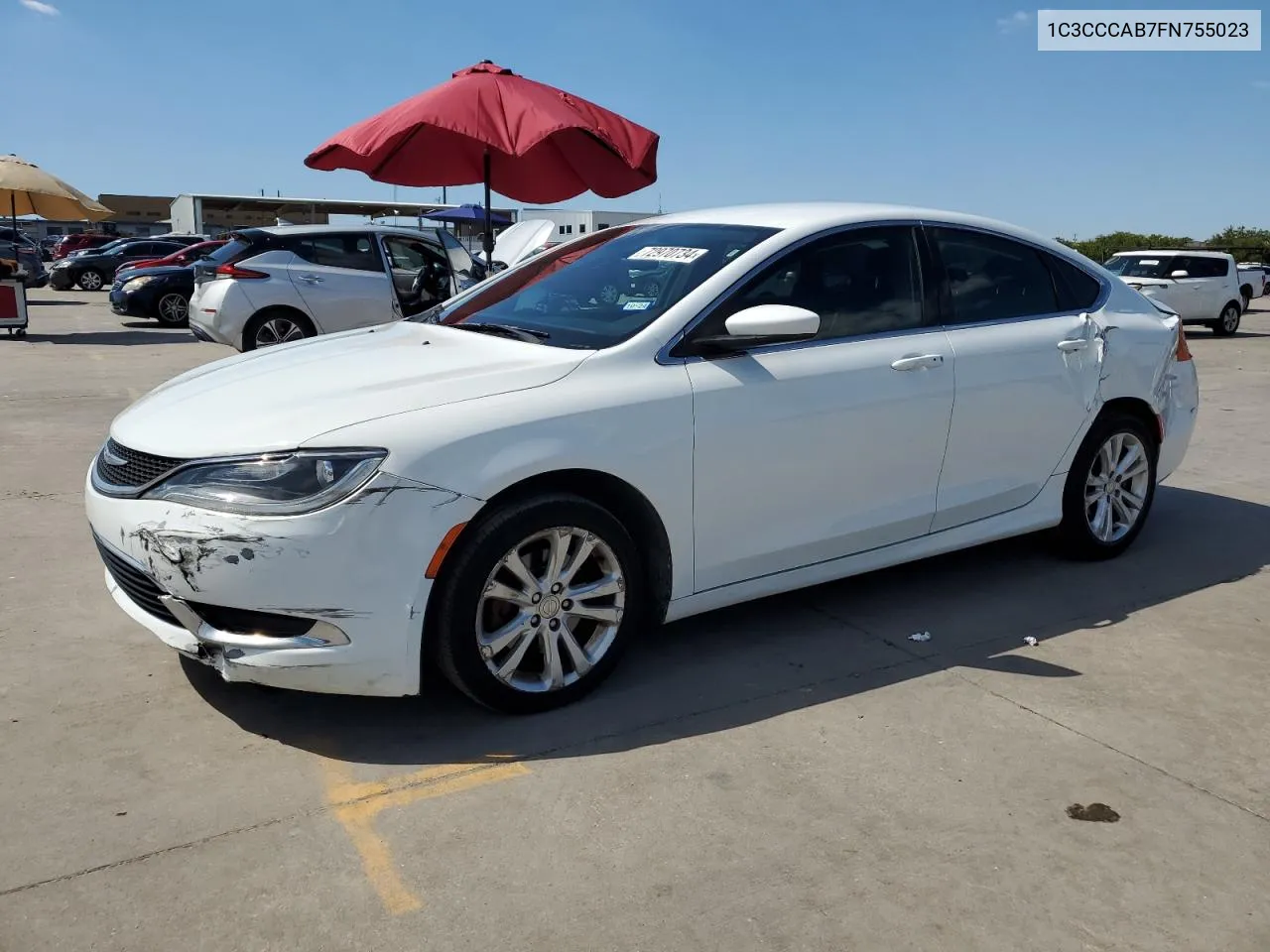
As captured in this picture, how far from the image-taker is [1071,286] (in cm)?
512

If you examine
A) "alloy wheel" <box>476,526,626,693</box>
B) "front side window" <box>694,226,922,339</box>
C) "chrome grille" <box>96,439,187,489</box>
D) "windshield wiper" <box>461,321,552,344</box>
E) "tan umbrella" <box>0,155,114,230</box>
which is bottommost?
"alloy wheel" <box>476,526,626,693</box>

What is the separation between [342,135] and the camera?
24.3ft

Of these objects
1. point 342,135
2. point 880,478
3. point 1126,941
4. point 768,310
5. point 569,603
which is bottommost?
point 1126,941

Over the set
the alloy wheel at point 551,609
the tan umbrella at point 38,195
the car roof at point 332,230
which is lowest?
the alloy wheel at point 551,609

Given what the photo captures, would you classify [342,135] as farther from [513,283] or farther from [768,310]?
[768,310]

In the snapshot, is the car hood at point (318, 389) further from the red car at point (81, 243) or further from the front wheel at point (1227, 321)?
the red car at point (81, 243)

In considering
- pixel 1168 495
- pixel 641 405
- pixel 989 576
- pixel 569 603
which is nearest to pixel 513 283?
pixel 641 405

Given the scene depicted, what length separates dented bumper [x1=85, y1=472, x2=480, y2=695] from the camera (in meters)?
3.15

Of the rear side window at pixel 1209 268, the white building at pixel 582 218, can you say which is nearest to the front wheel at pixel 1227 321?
the rear side window at pixel 1209 268

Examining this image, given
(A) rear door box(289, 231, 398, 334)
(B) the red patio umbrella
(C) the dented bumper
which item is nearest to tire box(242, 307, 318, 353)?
(A) rear door box(289, 231, 398, 334)

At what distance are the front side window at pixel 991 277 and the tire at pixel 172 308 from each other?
16.6 m

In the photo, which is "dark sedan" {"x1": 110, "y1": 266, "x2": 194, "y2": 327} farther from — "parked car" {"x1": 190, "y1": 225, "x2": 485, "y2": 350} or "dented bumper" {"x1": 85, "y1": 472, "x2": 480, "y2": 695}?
"dented bumper" {"x1": 85, "y1": 472, "x2": 480, "y2": 695}

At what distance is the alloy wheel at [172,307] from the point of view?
18.9 metres

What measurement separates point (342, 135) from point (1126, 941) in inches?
260
